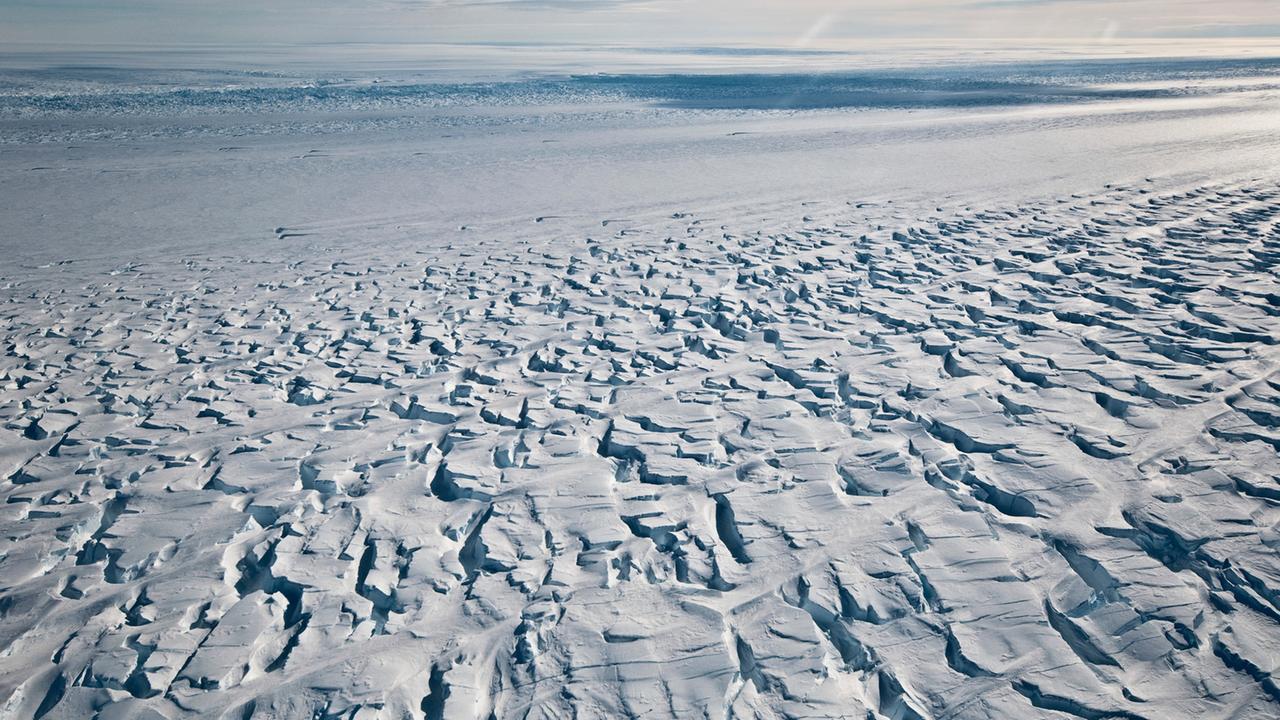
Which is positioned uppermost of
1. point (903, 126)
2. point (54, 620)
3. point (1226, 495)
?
point (903, 126)

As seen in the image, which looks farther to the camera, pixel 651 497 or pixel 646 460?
pixel 646 460

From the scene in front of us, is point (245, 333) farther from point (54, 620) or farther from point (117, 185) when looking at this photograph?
point (117, 185)

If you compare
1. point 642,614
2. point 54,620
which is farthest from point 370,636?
point 54,620
